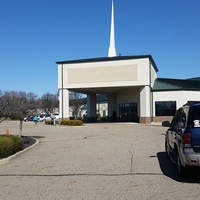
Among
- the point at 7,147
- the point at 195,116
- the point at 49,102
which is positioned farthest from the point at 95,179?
the point at 49,102

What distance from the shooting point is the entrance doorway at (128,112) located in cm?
4794

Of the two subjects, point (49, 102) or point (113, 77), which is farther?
point (49, 102)

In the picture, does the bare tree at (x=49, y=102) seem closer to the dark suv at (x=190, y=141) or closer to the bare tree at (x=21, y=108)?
the bare tree at (x=21, y=108)

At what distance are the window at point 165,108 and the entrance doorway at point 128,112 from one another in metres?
3.82

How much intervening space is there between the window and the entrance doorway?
382cm

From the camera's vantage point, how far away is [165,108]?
44844 millimetres

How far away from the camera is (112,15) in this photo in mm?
68125

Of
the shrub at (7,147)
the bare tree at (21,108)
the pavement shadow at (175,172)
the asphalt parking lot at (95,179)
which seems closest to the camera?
the asphalt parking lot at (95,179)

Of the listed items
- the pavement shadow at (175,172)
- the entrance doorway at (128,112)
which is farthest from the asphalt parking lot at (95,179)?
the entrance doorway at (128,112)

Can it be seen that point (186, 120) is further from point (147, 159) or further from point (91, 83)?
point (91, 83)

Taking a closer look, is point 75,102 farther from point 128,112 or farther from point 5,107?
point 5,107

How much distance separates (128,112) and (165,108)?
20.8 ft

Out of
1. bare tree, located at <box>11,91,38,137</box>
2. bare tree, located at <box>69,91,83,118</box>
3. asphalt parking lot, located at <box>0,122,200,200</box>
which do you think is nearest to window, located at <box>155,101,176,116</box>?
bare tree, located at <box>11,91,38,137</box>

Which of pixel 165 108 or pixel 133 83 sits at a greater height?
pixel 133 83
